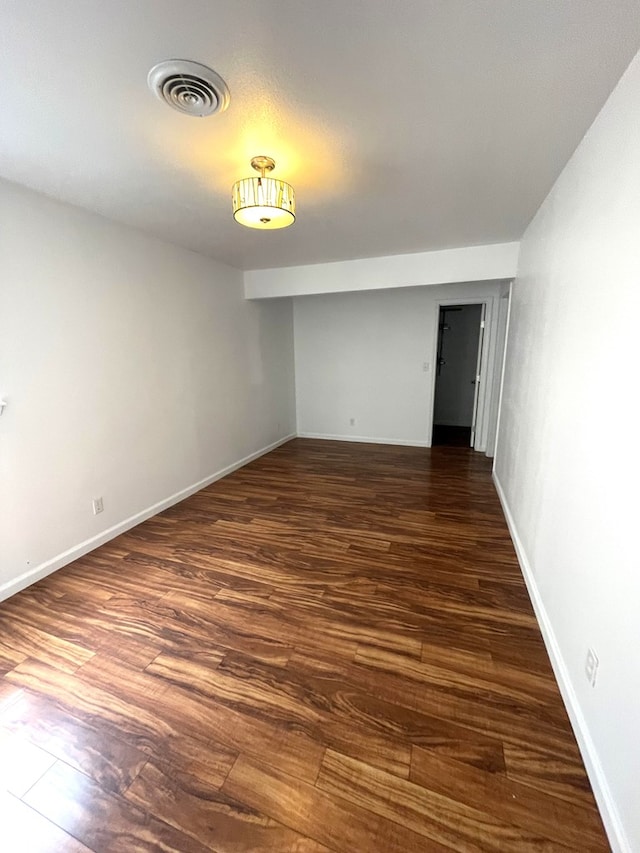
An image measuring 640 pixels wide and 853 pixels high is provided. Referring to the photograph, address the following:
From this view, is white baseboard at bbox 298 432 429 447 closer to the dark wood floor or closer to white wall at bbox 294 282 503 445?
white wall at bbox 294 282 503 445

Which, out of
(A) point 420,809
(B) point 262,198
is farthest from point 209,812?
(B) point 262,198

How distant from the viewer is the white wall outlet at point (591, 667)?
49.0 inches

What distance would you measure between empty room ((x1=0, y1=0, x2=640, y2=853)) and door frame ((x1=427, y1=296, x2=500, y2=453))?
1164mm

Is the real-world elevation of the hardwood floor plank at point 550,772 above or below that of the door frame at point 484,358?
below

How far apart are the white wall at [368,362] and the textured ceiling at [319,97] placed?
264cm

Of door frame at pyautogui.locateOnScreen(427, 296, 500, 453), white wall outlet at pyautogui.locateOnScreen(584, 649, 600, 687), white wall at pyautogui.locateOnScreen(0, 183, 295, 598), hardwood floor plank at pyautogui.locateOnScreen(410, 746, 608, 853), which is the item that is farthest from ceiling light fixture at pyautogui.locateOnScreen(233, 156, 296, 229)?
door frame at pyautogui.locateOnScreen(427, 296, 500, 453)

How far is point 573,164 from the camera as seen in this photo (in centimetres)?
176

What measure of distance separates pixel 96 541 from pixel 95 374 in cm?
124

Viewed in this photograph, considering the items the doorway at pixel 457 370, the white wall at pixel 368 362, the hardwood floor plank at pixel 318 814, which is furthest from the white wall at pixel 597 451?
the doorway at pixel 457 370

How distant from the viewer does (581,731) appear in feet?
4.30

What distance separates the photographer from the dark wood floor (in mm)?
1120

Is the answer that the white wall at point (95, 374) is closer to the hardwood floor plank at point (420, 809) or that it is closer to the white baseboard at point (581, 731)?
the hardwood floor plank at point (420, 809)

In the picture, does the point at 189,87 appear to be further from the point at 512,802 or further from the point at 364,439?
the point at 364,439

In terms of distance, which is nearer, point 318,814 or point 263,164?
point 318,814
